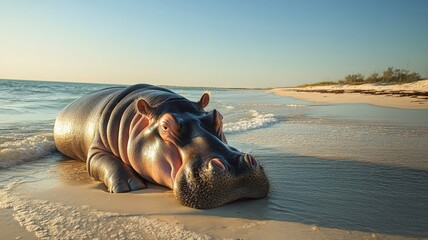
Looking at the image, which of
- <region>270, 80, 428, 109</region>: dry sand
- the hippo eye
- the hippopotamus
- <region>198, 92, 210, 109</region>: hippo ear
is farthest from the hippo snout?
<region>270, 80, 428, 109</region>: dry sand

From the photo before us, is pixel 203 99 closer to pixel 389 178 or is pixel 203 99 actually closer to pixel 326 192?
pixel 326 192

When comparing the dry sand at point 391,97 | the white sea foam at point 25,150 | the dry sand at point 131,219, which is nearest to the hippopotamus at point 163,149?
the dry sand at point 131,219

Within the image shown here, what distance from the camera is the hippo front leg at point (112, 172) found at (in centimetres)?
336

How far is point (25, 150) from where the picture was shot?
5.09 m

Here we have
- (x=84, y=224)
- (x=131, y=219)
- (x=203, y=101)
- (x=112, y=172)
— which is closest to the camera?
(x=84, y=224)

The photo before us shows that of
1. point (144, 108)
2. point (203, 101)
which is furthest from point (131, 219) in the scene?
point (203, 101)

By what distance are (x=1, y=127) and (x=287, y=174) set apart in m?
6.40

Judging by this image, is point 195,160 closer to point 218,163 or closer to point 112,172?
point 218,163

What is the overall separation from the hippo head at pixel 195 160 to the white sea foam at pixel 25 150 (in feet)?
7.33

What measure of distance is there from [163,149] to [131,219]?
754 mm

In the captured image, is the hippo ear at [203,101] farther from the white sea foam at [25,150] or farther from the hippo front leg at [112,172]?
the white sea foam at [25,150]

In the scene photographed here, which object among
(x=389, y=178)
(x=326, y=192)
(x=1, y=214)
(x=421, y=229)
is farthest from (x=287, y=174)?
(x=1, y=214)

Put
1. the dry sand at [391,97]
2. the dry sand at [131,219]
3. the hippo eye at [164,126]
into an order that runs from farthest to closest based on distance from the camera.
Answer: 1. the dry sand at [391,97]
2. the hippo eye at [164,126]
3. the dry sand at [131,219]

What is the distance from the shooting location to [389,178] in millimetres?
3561
